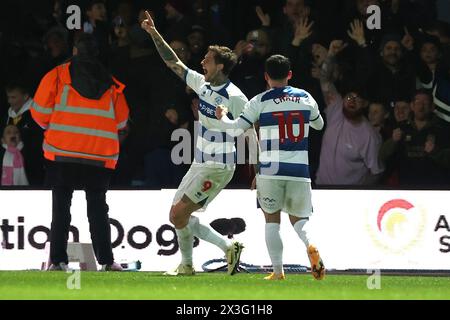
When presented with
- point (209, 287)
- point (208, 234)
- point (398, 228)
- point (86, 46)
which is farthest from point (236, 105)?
point (398, 228)

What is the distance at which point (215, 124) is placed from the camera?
546 inches

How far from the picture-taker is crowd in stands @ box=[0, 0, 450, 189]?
54.2 ft

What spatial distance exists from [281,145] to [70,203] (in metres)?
2.77

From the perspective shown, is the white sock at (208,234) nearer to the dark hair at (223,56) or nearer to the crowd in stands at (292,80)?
the dark hair at (223,56)

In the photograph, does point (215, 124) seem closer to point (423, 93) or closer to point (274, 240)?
point (274, 240)

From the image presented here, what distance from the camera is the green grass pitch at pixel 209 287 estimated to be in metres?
11.6

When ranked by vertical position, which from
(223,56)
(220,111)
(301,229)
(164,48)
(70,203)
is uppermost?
(164,48)

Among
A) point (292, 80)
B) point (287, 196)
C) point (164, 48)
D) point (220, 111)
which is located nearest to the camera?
point (220, 111)

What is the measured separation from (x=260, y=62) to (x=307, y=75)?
0.57m

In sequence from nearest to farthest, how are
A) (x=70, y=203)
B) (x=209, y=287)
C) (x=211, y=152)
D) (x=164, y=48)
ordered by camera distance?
(x=209, y=287) < (x=211, y=152) < (x=164, y=48) < (x=70, y=203)

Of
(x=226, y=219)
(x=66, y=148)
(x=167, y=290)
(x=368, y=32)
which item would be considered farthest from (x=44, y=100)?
(x=368, y=32)

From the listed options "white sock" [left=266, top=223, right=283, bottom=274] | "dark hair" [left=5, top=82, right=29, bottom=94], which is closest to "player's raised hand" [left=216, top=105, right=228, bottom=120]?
"white sock" [left=266, top=223, right=283, bottom=274]

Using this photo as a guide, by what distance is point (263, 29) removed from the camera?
17.2 meters

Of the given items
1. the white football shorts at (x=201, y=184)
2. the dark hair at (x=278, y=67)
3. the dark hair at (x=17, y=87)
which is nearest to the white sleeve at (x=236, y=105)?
the white football shorts at (x=201, y=184)
